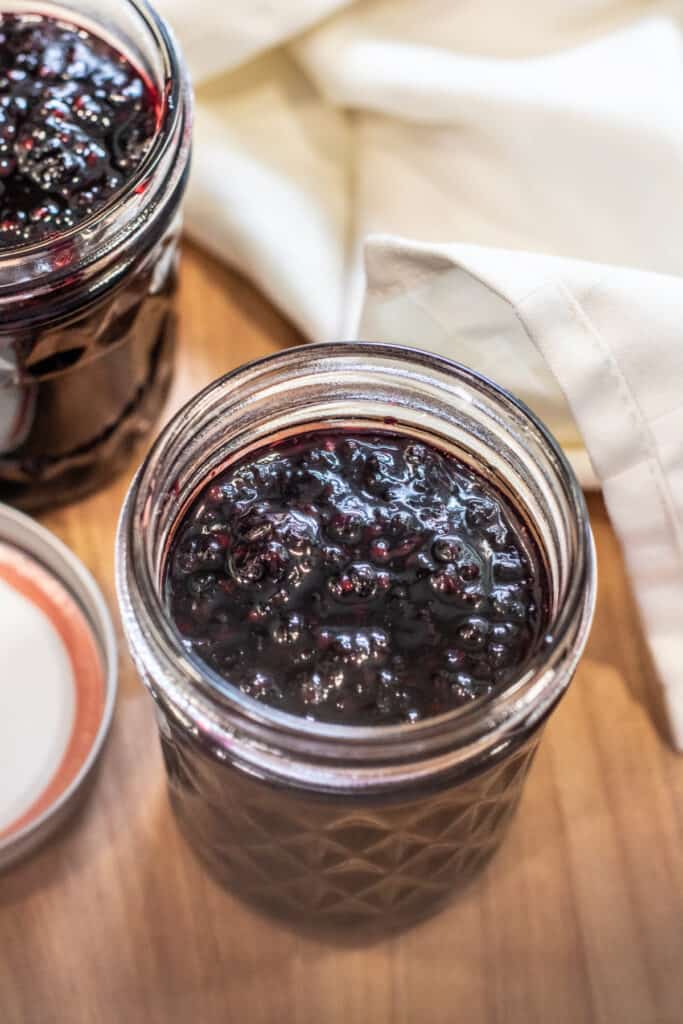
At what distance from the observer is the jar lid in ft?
2.84

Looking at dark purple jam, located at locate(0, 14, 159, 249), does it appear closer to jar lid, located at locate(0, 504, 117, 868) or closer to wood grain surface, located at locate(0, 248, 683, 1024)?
jar lid, located at locate(0, 504, 117, 868)

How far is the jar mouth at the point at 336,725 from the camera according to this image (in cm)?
64

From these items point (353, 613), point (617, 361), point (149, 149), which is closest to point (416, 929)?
point (353, 613)

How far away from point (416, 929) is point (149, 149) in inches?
20.2

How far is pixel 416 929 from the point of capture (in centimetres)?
87

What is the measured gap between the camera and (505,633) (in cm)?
73

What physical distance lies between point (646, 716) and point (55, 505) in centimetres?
45

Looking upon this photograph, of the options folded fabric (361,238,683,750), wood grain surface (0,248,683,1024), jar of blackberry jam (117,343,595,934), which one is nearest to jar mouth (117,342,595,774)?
jar of blackberry jam (117,343,595,934)

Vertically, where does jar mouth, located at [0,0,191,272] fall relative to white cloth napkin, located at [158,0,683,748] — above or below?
above

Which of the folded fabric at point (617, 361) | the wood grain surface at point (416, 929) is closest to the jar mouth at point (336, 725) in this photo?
the folded fabric at point (617, 361)

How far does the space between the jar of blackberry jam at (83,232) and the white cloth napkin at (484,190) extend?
11 centimetres

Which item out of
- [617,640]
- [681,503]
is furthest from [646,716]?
[681,503]

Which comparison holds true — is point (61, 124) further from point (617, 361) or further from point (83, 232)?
point (617, 361)

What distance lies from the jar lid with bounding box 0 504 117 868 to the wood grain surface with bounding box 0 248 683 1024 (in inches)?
1.3
